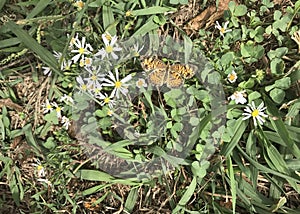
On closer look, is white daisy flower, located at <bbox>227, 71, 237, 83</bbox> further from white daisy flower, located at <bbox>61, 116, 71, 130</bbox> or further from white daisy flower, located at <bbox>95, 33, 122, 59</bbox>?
white daisy flower, located at <bbox>61, 116, 71, 130</bbox>

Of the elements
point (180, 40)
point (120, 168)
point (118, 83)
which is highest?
point (180, 40)

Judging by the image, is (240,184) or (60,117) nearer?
(240,184)

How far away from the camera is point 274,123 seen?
5.26 ft

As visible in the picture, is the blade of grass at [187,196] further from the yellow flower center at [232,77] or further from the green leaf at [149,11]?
the green leaf at [149,11]

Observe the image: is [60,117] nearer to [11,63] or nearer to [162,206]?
[11,63]

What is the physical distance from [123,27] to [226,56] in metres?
0.39

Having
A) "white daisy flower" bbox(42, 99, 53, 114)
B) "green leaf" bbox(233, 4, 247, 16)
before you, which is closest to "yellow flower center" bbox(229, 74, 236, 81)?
"green leaf" bbox(233, 4, 247, 16)

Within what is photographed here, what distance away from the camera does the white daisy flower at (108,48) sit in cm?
166

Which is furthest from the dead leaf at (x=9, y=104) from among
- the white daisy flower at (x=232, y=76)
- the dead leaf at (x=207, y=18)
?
the white daisy flower at (x=232, y=76)

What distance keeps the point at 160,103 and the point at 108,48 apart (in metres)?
0.27

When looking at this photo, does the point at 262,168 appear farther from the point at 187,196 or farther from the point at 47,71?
the point at 47,71

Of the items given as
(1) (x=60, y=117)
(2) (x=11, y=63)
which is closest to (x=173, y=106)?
(1) (x=60, y=117)

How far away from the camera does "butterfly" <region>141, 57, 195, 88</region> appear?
5.54ft

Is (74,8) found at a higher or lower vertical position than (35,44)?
higher
